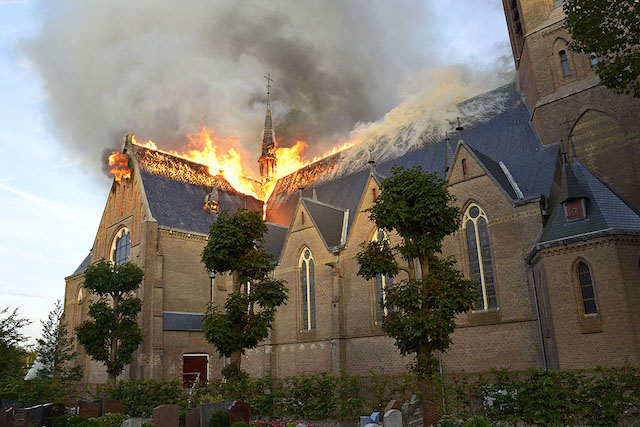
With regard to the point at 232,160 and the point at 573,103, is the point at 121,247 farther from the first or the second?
the point at 573,103

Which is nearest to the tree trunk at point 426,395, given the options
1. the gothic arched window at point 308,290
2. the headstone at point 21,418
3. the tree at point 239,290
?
the tree at point 239,290

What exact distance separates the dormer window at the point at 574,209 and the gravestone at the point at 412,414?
33.9ft

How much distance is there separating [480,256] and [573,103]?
9.39 m

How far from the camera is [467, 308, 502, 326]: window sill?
76.5ft

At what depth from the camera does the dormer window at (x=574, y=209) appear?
20516 mm

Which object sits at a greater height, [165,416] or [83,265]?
[83,265]

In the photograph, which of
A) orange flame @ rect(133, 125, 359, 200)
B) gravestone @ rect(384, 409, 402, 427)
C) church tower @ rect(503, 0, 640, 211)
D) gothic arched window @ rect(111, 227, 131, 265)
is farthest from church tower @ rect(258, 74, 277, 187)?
gravestone @ rect(384, 409, 402, 427)

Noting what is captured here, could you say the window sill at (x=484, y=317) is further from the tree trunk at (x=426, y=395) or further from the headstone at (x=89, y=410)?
the headstone at (x=89, y=410)

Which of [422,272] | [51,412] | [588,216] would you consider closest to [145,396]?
[51,412]

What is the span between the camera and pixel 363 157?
3869 cm

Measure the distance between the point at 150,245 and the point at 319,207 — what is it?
13.2m

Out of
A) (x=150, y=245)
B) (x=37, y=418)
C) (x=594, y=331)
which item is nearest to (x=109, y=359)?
(x=150, y=245)

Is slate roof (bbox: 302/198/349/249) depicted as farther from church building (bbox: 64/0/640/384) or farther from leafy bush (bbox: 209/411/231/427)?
leafy bush (bbox: 209/411/231/427)

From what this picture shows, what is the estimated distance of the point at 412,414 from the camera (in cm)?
1581
